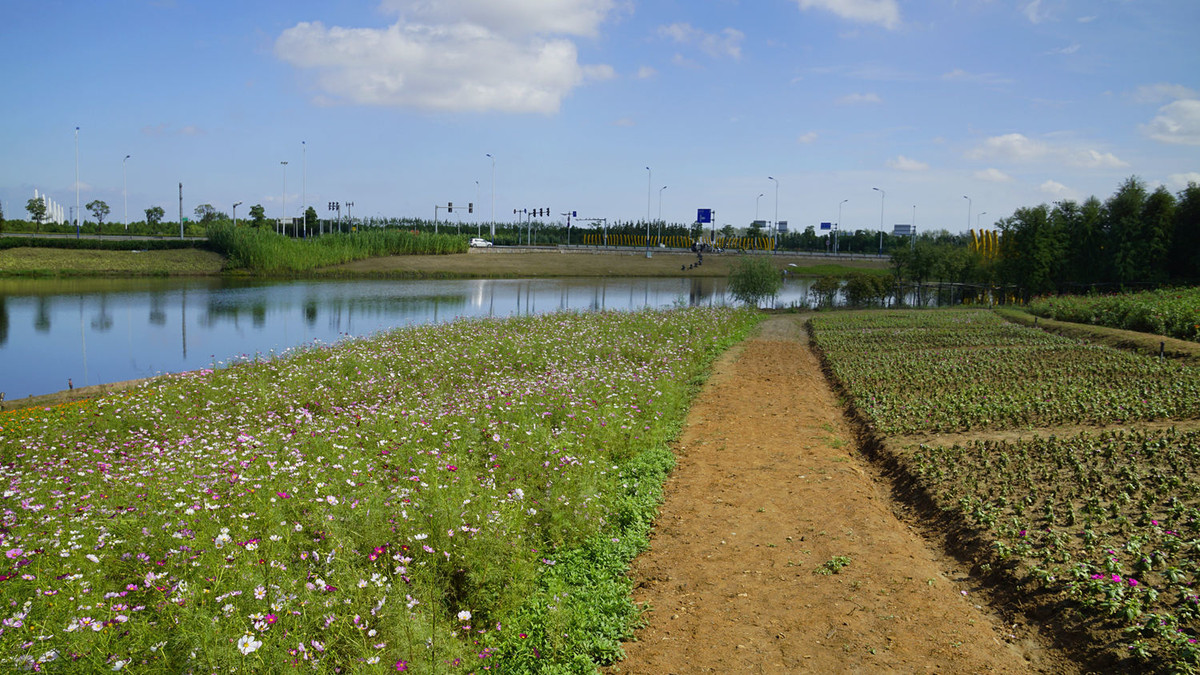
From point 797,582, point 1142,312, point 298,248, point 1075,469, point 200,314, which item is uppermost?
point 298,248

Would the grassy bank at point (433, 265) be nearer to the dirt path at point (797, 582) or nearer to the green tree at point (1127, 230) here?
the green tree at point (1127, 230)

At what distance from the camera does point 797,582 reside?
21.3 feet

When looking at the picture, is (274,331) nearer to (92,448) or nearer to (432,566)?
(92,448)

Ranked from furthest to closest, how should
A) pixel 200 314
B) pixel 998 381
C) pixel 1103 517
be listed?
pixel 200 314 < pixel 998 381 < pixel 1103 517

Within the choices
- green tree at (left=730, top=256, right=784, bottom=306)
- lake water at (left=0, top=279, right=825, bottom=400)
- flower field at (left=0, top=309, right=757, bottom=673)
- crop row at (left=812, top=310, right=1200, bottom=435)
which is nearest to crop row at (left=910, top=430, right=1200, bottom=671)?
crop row at (left=812, top=310, right=1200, bottom=435)

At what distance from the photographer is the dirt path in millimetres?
5332

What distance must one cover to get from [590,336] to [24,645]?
15.6m

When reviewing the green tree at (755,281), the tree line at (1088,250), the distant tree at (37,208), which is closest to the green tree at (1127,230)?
the tree line at (1088,250)

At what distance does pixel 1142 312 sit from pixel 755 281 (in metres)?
17.8

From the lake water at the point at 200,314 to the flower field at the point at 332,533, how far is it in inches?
350

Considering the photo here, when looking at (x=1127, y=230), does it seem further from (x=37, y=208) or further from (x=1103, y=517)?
(x=37, y=208)

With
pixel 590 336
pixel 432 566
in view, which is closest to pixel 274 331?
pixel 590 336

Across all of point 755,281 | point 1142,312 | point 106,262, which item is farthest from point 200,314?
point 1142,312

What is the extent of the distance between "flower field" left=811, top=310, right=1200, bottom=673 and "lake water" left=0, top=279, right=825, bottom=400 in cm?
1415
